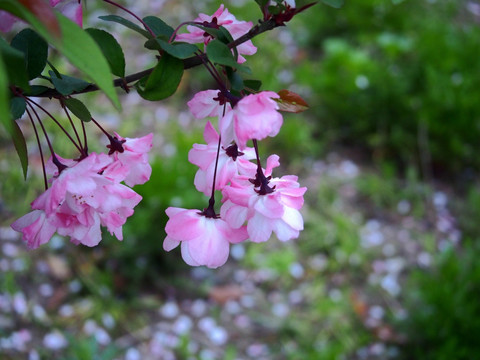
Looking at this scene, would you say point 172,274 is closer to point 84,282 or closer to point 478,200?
point 84,282

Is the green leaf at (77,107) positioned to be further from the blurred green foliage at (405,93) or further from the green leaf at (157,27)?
the blurred green foliage at (405,93)

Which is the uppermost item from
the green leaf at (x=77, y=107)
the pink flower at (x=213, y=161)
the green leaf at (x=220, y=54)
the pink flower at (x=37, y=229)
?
the green leaf at (x=220, y=54)

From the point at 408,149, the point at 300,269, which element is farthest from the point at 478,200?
the point at 300,269

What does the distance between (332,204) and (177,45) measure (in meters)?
1.78

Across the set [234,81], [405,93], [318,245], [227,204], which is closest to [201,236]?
[227,204]

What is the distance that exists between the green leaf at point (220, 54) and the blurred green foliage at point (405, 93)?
196 cm

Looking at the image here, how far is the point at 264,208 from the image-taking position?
51cm

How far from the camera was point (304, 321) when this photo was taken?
1.81 m

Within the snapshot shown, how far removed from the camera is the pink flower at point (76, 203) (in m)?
0.48

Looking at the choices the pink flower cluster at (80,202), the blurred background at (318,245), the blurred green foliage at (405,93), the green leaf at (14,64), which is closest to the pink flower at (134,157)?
the pink flower cluster at (80,202)

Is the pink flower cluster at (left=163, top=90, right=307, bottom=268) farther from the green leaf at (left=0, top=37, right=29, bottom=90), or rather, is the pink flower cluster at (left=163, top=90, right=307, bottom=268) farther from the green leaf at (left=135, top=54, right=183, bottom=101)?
the green leaf at (left=0, top=37, right=29, bottom=90)

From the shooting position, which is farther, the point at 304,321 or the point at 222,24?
the point at 304,321

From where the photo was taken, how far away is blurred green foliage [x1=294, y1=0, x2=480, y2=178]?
2.33 m

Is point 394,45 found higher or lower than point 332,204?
higher
